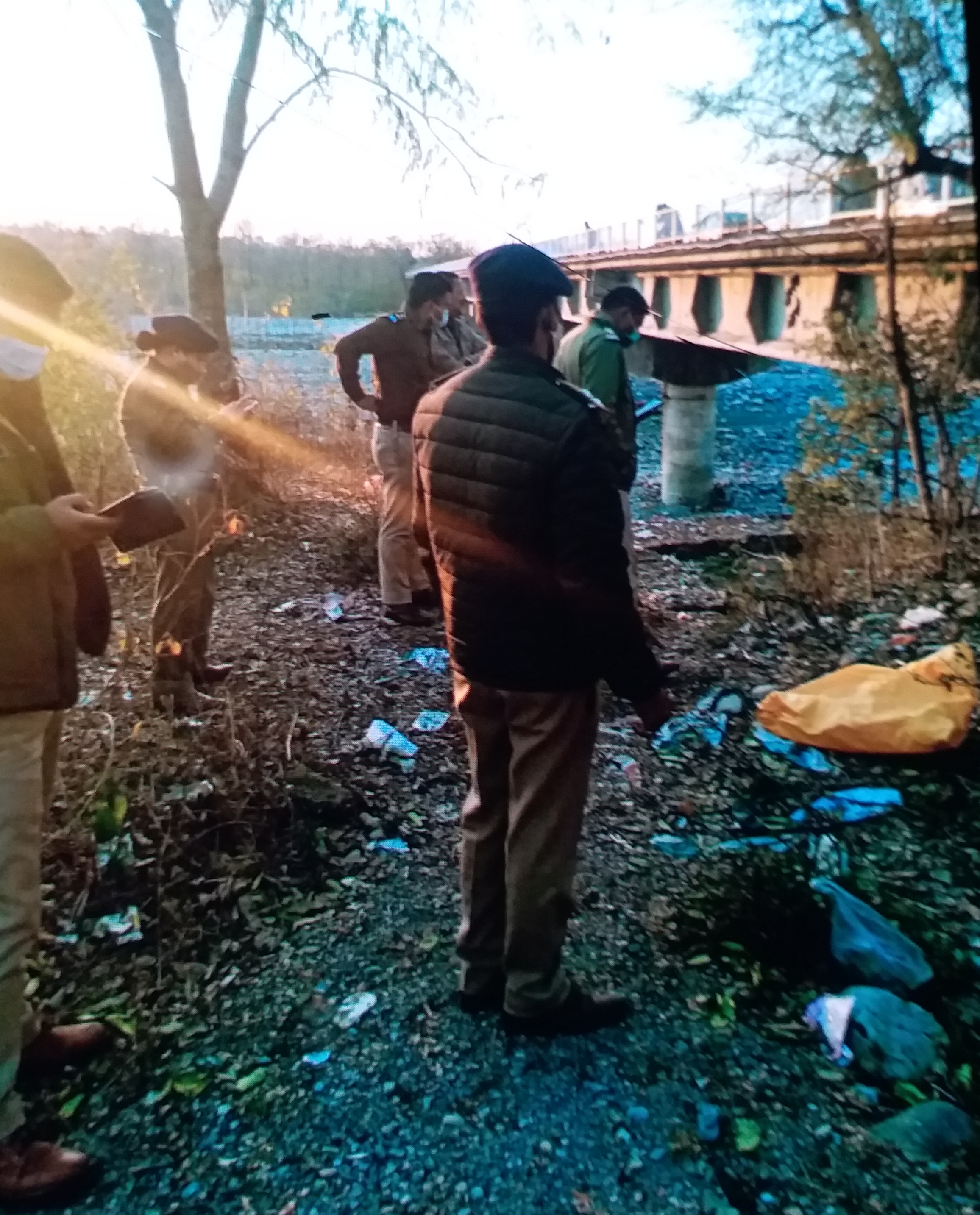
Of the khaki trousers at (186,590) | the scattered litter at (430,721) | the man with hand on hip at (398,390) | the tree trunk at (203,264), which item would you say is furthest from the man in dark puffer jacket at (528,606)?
the tree trunk at (203,264)

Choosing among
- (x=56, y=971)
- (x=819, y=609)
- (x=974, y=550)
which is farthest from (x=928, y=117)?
(x=56, y=971)

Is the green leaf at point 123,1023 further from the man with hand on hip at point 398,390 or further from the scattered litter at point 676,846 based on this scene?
the man with hand on hip at point 398,390

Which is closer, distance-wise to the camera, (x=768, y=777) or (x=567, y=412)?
(x=567, y=412)

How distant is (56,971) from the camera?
2.88 m

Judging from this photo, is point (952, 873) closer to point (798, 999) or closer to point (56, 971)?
point (798, 999)

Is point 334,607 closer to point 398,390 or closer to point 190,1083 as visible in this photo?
point 398,390

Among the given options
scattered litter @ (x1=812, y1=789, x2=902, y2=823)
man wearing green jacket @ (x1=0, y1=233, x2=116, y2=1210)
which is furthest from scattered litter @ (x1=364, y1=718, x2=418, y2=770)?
man wearing green jacket @ (x1=0, y1=233, x2=116, y2=1210)

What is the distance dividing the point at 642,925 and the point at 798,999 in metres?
0.55

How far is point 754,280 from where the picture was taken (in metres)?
10.6

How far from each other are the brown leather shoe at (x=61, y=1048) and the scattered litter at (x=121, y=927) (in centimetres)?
43

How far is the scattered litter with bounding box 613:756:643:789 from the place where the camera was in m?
4.09

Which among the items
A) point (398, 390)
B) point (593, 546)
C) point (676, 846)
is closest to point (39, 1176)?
point (593, 546)

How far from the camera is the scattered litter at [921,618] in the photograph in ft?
17.4

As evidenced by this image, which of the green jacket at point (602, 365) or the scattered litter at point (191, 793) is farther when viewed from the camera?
the green jacket at point (602, 365)
